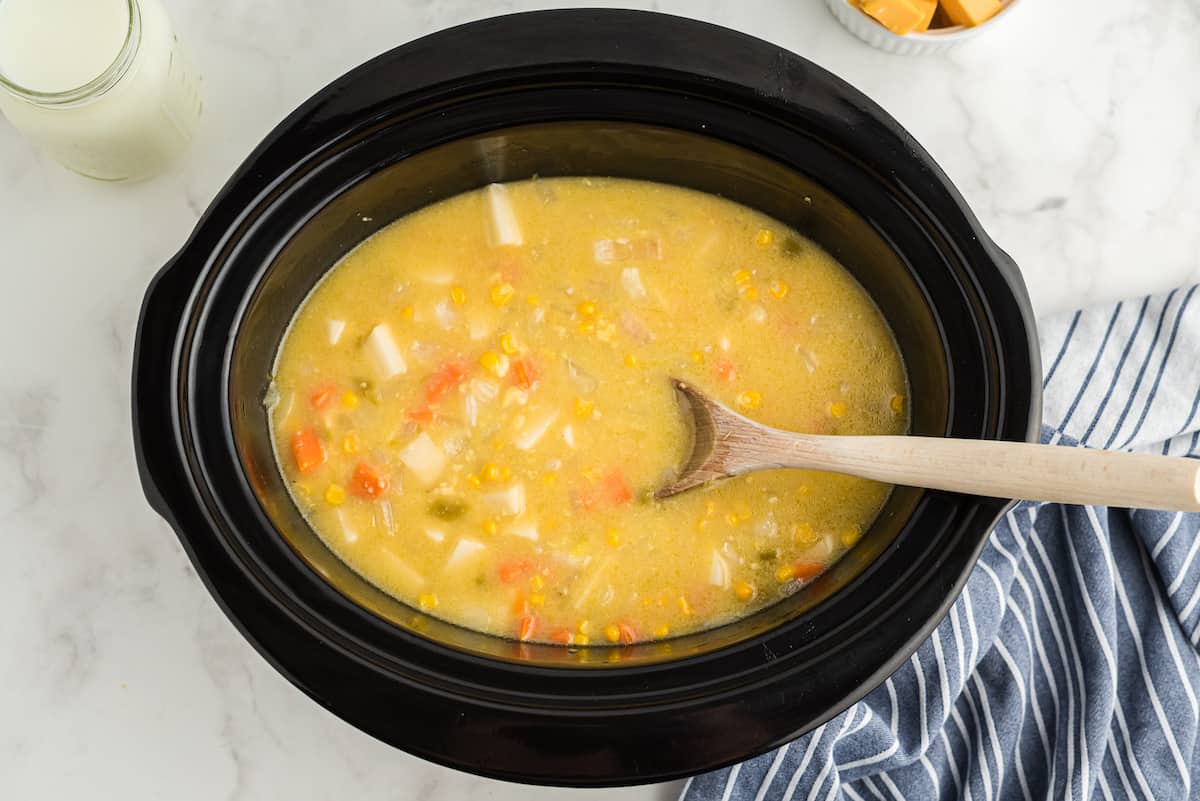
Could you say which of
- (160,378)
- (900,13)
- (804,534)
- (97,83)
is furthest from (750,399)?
(97,83)

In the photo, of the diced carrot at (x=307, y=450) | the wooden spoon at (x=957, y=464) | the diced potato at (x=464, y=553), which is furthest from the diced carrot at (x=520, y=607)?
the diced carrot at (x=307, y=450)

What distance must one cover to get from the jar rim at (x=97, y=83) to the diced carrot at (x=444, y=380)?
79 cm

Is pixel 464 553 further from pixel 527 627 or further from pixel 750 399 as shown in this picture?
pixel 750 399

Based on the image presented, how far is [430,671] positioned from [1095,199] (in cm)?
169

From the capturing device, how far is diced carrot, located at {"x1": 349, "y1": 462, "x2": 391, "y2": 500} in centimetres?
224

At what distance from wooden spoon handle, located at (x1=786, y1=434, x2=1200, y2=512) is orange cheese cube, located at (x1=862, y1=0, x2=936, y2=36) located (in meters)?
0.91

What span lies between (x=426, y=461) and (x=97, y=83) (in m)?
0.90

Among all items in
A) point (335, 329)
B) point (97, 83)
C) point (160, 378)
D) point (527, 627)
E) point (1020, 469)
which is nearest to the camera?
point (1020, 469)

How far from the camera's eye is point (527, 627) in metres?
2.20

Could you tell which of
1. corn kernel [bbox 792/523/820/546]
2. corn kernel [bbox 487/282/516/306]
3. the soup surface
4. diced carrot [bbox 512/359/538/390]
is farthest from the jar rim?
corn kernel [bbox 792/523/820/546]

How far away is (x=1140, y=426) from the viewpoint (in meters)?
2.38

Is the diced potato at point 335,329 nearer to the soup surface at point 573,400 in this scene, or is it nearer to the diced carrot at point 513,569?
the soup surface at point 573,400

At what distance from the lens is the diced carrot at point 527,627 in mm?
2203

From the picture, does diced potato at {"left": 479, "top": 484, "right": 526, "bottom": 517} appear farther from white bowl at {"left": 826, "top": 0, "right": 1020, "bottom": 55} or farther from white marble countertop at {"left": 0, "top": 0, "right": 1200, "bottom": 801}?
white bowl at {"left": 826, "top": 0, "right": 1020, "bottom": 55}
